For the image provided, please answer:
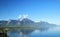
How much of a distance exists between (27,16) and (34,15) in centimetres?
17

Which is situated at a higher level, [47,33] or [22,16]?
[22,16]

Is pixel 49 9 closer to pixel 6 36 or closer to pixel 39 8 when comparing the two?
pixel 39 8

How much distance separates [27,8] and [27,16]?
0.19m

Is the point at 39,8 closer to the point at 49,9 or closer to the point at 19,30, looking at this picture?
the point at 49,9

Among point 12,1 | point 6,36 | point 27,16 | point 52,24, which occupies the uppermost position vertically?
point 12,1

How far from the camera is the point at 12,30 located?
3533 mm

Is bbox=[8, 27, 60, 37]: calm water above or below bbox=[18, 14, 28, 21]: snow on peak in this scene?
below

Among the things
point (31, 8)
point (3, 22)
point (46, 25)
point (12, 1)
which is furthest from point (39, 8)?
point (3, 22)

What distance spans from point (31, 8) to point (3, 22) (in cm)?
74

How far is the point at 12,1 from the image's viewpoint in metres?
3.51

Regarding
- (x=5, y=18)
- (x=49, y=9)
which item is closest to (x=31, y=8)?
(x=49, y=9)

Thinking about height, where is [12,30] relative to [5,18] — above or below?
below

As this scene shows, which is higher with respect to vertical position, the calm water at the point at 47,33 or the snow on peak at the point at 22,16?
the snow on peak at the point at 22,16

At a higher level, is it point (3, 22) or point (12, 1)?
point (12, 1)
